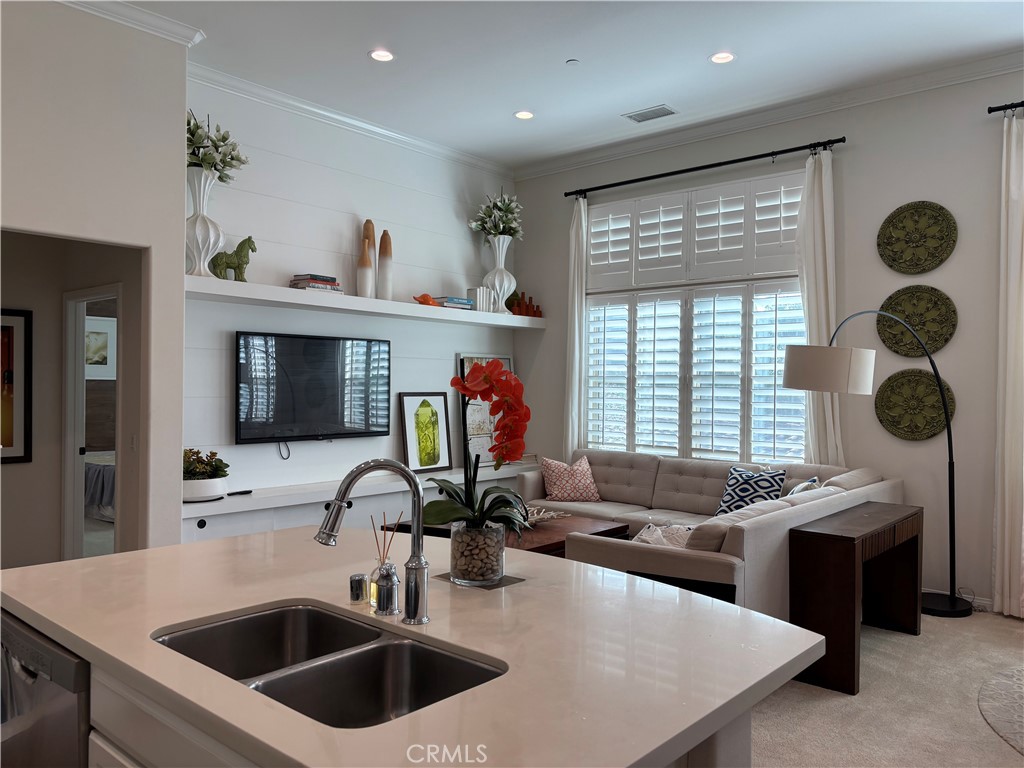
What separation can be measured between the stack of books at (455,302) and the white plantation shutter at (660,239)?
1.36 m

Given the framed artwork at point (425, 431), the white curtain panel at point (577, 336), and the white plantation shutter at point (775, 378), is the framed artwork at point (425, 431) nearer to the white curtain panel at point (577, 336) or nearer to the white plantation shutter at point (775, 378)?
the white curtain panel at point (577, 336)

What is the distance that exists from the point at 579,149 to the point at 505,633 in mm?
5445

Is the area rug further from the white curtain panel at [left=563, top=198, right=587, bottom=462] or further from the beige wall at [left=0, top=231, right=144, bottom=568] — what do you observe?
the beige wall at [left=0, top=231, right=144, bottom=568]

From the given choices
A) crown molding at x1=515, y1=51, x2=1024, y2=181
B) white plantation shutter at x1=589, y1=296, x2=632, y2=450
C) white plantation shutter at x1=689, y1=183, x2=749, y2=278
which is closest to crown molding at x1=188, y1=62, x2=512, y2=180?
crown molding at x1=515, y1=51, x2=1024, y2=181

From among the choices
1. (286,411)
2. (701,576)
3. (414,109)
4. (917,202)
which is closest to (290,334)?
(286,411)

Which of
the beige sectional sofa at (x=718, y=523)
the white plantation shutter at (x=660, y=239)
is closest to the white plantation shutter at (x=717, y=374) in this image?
the beige sectional sofa at (x=718, y=523)

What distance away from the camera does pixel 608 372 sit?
245 inches

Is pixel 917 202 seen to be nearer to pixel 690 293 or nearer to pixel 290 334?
pixel 690 293

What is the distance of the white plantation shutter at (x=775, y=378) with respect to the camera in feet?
17.0

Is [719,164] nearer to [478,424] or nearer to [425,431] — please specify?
[478,424]

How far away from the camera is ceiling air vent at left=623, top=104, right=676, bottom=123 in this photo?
210 inches

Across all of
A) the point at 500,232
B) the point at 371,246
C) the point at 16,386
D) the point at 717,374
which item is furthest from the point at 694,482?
the point at 16,386

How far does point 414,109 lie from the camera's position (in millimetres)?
5332

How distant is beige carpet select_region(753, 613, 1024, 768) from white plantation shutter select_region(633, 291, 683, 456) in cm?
220
